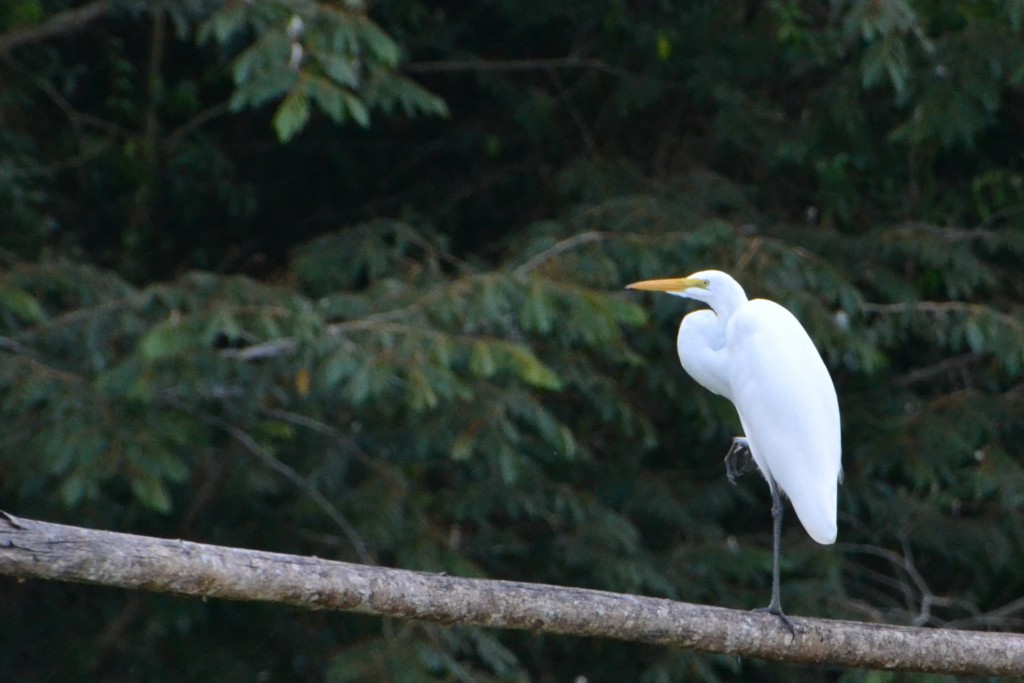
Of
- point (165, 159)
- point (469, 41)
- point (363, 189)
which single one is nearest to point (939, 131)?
point (469, 41)

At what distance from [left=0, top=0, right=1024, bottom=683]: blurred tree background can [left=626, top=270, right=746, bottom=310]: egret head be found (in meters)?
0.42

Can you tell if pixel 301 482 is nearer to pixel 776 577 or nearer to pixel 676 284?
pixel 676 284

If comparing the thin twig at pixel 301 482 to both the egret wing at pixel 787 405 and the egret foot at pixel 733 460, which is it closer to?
the egret foot at pixel 733 460

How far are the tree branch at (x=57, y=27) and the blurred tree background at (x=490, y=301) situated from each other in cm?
1

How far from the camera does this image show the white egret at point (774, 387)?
2.51 m

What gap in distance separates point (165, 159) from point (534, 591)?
9.59 ft

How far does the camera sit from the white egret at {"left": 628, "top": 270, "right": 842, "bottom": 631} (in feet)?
8.24

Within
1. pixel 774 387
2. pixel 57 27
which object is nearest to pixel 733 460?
pixel 774 387

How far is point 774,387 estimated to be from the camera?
2.63 meters

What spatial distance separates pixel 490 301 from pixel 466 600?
52.9 inches

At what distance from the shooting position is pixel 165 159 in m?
4.55

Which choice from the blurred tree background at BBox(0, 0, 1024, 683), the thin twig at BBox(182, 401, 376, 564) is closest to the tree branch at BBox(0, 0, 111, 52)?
the blurred tree background at BBox(0, 0, 1024, 683)

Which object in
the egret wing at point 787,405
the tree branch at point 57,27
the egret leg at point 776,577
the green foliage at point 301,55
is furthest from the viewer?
the tree branch at point 57,27

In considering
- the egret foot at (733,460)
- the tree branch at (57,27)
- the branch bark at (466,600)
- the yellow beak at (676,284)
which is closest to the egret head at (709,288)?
the yellow beak at (676,284)
